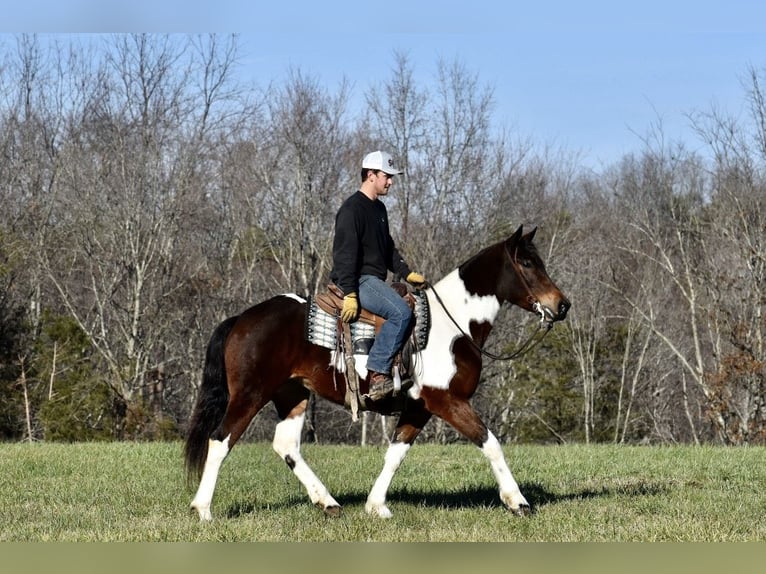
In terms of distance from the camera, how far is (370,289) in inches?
312

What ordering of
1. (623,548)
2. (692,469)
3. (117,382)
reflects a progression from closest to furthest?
1. (623,548)
2. (692,469)
3. (117,382)

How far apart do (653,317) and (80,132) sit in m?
24.6

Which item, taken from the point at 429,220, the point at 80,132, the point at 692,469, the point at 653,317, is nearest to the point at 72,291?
the point at 80,132

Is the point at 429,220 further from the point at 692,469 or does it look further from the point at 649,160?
the point at 692,469

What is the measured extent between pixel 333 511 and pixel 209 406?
1.39 metres

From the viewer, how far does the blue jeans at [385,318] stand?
25.8ft

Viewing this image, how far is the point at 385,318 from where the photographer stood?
7.95m

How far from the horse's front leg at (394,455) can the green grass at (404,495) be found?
18cm

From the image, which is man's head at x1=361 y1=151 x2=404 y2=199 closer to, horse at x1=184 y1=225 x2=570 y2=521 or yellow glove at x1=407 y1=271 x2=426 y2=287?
yellow glove at x1=407 y1=271 x2=426 y2=287

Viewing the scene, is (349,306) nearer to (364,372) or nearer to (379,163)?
(364,372)

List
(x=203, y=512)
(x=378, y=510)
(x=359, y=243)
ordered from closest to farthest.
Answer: (x=203, y=512) < (x=359, y=243) < (x=378, y=510)

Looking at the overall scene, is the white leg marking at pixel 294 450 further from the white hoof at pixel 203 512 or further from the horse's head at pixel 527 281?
the horse's head at pixel 527 281

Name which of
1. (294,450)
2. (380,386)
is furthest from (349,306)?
(294,450)

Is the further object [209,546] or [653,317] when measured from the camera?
[653,317]
